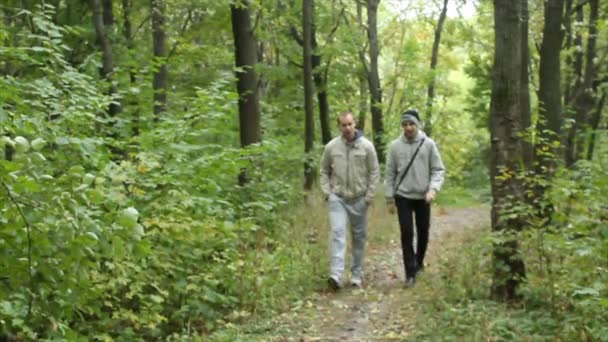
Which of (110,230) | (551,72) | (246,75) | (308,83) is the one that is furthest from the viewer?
(308,83)

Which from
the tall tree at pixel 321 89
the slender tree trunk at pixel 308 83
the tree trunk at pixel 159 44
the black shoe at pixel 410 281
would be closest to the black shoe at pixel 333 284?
the black shoe at pixel 410 281

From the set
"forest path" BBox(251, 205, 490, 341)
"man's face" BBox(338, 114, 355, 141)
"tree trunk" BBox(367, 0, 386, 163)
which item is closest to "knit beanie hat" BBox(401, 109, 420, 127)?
"man's face" BBox(338, 114, 355, 141)

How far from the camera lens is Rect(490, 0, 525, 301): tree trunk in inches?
237

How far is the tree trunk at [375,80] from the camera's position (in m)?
21.3

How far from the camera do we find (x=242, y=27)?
35.8 ft

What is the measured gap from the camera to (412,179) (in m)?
8.12

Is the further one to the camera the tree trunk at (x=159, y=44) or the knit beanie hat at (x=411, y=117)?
the tree trunk at (x=159, y=44)

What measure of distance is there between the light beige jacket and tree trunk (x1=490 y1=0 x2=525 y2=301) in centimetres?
211

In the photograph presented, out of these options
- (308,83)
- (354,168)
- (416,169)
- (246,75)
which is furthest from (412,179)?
(308,83)

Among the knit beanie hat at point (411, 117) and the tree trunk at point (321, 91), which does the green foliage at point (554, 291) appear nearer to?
the knit beanie hat at point (411, 117)

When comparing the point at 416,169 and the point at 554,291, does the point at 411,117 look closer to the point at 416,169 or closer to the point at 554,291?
the point at 416,169

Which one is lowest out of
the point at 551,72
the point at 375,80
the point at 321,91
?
the point at 321,91

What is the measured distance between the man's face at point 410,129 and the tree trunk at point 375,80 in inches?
527

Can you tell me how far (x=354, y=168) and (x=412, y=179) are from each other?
2.45ft
